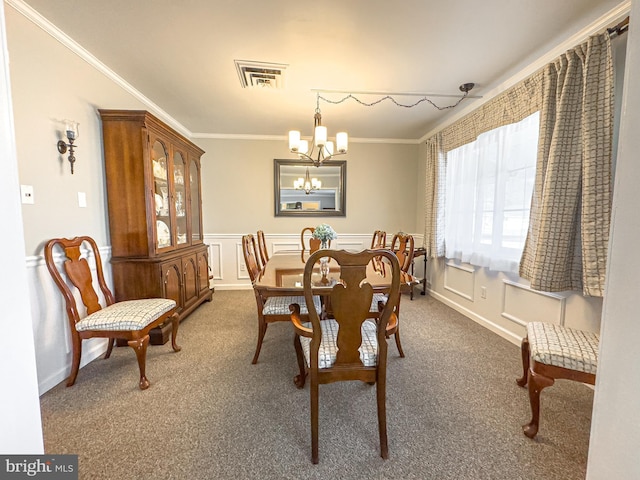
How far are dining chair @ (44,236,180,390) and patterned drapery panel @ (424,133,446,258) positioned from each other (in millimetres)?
3133

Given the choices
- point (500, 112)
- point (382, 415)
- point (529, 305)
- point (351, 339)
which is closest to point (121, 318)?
point (351, 339)

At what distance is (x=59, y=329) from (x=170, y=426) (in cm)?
114

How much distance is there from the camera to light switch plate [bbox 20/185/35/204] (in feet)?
5.07

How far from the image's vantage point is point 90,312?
6.14 feet

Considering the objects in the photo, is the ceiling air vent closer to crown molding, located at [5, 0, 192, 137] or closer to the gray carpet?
crown molding, located at [5, 0, 192, 137]

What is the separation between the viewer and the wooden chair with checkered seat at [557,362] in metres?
1.23

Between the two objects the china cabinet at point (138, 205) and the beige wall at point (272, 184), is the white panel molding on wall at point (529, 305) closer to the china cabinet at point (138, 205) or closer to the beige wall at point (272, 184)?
the beige wall at point (272, 184)

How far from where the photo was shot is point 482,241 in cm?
266

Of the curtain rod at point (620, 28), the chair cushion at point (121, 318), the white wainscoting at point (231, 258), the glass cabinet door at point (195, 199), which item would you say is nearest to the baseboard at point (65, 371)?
the chair cushion at point (121, 318)

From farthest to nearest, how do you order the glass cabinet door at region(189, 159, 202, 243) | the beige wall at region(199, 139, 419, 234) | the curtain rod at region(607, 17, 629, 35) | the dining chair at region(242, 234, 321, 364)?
the beige wall at region(199, 139, 419, 234) → the glass cabinet door at region(189, 159, 202, 243) → the dining chair at region(242, 234, 321, 364) → the curtain rod at region(607, 17, 629, 35)

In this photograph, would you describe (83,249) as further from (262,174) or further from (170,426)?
(262,174)

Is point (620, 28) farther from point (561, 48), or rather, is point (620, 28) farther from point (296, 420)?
point (296, 420)

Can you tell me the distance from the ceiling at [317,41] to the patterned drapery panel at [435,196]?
69 cm

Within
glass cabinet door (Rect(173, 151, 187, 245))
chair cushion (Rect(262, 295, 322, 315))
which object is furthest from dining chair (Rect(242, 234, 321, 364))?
glass cabinet door (Rect(173, 151, 187, 245))
